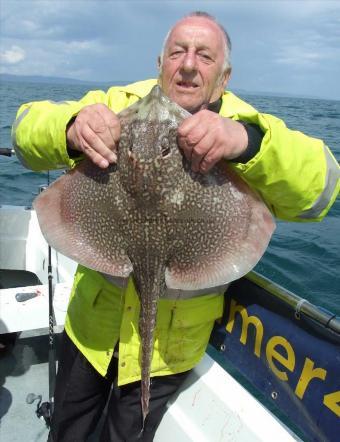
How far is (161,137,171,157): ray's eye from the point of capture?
73.2 inches

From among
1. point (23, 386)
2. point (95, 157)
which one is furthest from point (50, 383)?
A: point (95, 157)

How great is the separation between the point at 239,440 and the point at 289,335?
671 millimetres

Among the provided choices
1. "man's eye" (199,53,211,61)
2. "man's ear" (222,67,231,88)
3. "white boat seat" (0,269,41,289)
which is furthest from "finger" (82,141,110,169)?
"white boat seat" (0,269,41,289)

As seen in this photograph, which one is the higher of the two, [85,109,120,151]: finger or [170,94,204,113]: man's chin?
[170,94,204,113]: man's chin

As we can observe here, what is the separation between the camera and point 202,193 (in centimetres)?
196

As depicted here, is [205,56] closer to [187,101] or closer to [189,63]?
[189,63]

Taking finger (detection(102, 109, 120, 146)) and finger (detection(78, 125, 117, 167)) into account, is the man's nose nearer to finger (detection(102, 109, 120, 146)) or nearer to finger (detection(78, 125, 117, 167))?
finger (detection(102, 109, 120, 146))

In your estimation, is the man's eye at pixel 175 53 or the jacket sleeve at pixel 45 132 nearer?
the jacket sleeve at pixel 45 132

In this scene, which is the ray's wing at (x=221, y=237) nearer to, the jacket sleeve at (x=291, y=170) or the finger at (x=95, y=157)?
the jacket sleeve at (x=291, y=170)

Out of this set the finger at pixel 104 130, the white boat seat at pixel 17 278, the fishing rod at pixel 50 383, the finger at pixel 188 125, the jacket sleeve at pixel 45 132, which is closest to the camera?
the finger at pixel 188 125

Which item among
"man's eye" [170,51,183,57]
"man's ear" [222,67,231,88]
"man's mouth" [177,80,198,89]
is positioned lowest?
"man's mouth" [177,80,198,89]

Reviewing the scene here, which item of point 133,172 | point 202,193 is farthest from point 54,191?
point 202,193

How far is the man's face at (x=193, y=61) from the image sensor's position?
2205 millimetres

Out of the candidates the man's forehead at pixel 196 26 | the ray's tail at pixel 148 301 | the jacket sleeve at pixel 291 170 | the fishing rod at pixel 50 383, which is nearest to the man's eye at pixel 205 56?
the man's forehead at pixel 196 26
